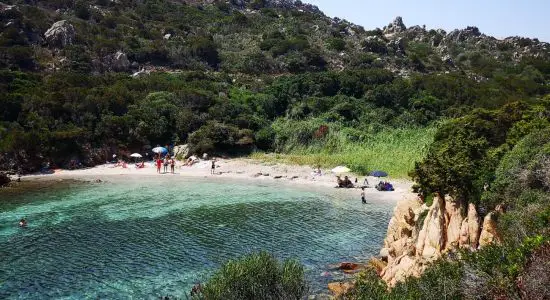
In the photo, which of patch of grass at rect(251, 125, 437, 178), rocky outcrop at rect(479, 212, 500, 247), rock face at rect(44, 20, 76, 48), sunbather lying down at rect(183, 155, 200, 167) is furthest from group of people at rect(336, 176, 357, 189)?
rock face at rect(44, 20, 76, 48)

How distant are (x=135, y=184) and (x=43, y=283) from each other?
20662 mm

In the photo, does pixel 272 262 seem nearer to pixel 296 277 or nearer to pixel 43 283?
pixel 296 277

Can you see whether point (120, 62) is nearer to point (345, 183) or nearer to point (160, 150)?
point (160, 150)

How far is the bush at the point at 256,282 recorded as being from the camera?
11758mm

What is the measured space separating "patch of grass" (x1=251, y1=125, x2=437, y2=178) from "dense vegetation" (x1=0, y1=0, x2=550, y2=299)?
0.67 ft

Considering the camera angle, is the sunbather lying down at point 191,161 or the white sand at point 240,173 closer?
the white sand at point 240,173

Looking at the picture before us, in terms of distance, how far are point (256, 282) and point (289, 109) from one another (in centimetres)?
4732

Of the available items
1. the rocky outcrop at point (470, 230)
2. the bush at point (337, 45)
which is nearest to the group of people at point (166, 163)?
the rocky outcrop at point (470, 230)

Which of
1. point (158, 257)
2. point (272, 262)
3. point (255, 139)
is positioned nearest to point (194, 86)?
point (255, 139)

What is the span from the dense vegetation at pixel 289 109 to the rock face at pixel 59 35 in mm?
487

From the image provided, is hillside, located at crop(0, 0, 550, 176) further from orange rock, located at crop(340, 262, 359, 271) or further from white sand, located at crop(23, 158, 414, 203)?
orange rock, located at crop(340, 262, 359, 271)

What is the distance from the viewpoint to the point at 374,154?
43.5 metres

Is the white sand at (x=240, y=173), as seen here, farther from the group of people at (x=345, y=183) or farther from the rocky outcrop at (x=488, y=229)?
the rocky outcrop at (x=488, y=229)

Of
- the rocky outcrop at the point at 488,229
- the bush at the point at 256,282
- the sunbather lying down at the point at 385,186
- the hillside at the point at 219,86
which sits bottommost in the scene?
the bush at the point at 256,282
